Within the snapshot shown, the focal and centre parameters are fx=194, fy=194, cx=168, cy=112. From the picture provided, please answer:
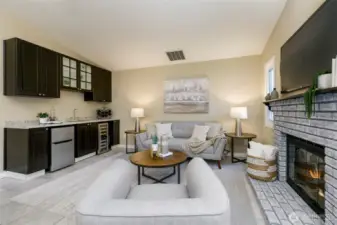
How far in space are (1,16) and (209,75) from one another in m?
4.24

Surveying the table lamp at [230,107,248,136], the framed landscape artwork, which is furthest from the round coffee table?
the framed landscape artwork

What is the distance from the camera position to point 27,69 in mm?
3398

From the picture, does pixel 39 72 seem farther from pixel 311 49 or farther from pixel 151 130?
pixel 311 49

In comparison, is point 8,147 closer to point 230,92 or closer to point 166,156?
point 166,156

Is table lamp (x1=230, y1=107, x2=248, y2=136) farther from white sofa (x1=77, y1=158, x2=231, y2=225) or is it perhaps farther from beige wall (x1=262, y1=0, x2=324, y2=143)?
white sofa (x1=77, y1=158, x2=231, y2=225)

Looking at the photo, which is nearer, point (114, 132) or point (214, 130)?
point (214, 130)

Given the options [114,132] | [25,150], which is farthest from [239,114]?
[25,150]

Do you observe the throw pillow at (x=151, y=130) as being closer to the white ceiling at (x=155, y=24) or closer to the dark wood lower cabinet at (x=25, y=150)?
the white ceiling at (x=155, y=24)

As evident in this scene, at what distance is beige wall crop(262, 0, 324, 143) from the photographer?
7.31 ft

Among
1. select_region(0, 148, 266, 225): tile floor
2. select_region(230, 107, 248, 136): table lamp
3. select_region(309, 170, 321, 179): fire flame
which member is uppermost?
select_region(230, 107, 248, 136): table lamp

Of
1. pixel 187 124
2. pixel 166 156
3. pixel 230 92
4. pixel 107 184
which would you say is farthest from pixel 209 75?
pixel 107 184

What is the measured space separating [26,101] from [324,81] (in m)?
4.48

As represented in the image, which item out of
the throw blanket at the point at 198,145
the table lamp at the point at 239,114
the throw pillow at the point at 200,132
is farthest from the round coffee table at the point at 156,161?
the table lamp at the point at 239,114

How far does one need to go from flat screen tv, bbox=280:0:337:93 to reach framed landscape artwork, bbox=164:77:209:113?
2288 millimetres
